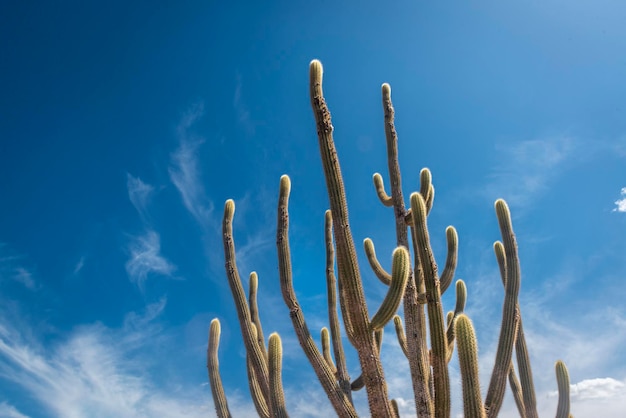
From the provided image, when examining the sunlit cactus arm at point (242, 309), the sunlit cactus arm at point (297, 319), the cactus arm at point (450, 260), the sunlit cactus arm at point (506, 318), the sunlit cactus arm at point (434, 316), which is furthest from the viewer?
the cactus arm at point (450, 260)

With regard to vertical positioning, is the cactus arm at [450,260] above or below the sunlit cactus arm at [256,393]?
above

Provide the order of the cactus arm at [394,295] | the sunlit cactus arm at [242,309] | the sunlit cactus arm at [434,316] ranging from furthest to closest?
the sunlit cactus arm at [242,309]
the sunlit cactus arm at [434,316]
the cactus arm at [394,295]

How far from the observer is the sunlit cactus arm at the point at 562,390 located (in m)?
7.11

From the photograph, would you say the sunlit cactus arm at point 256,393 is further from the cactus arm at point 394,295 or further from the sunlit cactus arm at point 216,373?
the cactus arm at point 394,295

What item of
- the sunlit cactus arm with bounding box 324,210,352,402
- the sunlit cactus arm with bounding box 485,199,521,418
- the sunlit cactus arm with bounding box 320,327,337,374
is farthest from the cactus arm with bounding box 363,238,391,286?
the sunlit cactus arm with bounding box 485,199,521,418

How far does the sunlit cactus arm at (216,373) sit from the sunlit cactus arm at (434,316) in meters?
3.07

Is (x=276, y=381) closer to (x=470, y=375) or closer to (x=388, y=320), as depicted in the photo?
(x=388, y=320)

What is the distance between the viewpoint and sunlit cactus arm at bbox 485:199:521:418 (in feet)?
19.7

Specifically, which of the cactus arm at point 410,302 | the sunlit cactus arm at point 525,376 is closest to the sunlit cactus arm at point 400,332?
the cactus arm at point 410,302

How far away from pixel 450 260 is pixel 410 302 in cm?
144

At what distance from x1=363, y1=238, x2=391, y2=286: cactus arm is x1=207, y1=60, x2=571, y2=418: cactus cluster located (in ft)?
0.05

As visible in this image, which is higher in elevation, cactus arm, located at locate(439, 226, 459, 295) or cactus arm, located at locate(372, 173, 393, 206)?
cactus arm, located at locate(372, 173, 393, 206)

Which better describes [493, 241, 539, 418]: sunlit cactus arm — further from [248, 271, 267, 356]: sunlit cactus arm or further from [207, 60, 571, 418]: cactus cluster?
[248, 271, 267, 356]: sunlit cactus arm

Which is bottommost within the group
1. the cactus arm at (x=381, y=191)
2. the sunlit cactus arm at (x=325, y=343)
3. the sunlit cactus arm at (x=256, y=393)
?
the sunlit cactus arm at (x=256, y=393)
